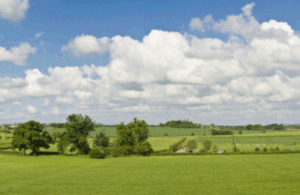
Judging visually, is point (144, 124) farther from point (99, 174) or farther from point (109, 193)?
point (109, 193)

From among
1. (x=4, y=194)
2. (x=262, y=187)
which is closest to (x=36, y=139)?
(x=4, y=194)

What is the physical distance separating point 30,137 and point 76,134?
11.7m

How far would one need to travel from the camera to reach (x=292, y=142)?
8619 centimetres

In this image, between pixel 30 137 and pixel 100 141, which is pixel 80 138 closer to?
pixel 100 141

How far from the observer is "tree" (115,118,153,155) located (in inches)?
2630

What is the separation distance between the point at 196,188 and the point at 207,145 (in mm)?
55306

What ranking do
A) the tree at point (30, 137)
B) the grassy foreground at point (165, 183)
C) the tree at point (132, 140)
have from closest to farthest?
the grassy foreground at point (165, 183) → the tree at point (30, 137) → the tree at point (132, 140)

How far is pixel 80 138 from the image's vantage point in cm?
6812

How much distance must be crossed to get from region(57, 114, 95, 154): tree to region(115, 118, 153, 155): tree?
30.7 ft

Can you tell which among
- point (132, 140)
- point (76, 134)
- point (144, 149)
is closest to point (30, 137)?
point (76, 134)

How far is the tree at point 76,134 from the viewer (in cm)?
6919

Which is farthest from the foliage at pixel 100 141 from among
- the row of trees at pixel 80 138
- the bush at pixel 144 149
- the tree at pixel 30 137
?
the bush at pixel 144 149

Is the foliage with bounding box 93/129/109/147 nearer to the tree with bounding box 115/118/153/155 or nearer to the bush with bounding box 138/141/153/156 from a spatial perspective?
the tree with bounding box 115/118/153/155

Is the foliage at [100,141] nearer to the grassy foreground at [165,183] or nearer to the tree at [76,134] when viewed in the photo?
the tree at [76,134]
